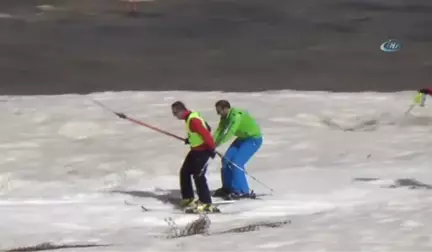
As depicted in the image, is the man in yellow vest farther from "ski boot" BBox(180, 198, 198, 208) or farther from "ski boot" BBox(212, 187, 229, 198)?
"ski boot" BBox(212, 187, 229, 198)

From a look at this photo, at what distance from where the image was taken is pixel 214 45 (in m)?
31.0

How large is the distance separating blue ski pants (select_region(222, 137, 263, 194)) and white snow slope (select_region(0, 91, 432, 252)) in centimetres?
44

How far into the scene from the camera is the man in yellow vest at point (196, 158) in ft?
34.3

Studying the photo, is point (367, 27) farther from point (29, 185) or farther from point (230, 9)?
point (29, 185)

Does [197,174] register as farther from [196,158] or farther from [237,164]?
[237,164]

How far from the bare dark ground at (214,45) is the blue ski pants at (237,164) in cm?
1208

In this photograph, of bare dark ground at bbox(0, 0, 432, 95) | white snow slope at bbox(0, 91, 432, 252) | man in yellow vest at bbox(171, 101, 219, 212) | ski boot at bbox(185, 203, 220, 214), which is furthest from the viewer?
bare dark ground at bbox(0, 0, 432, 95)

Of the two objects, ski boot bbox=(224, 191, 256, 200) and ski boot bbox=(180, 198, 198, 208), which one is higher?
ski boot bbox=(224, 191, 256, 200)

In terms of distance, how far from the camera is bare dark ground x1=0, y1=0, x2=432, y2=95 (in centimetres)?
2541

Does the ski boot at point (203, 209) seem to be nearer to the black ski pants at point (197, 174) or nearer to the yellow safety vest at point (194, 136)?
the black ski pants at point (197, 174)

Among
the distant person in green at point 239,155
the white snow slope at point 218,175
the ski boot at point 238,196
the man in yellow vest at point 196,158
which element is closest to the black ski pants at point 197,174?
the man in yellow vest at point 196,158

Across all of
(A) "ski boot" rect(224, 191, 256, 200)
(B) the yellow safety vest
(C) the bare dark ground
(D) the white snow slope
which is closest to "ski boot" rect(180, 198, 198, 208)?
(D) the white snow slope

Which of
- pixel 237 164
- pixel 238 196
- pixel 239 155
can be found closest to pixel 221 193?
pixel 238 196

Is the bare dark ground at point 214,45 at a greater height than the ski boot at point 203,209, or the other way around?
the bare dark ground at point 214,45
